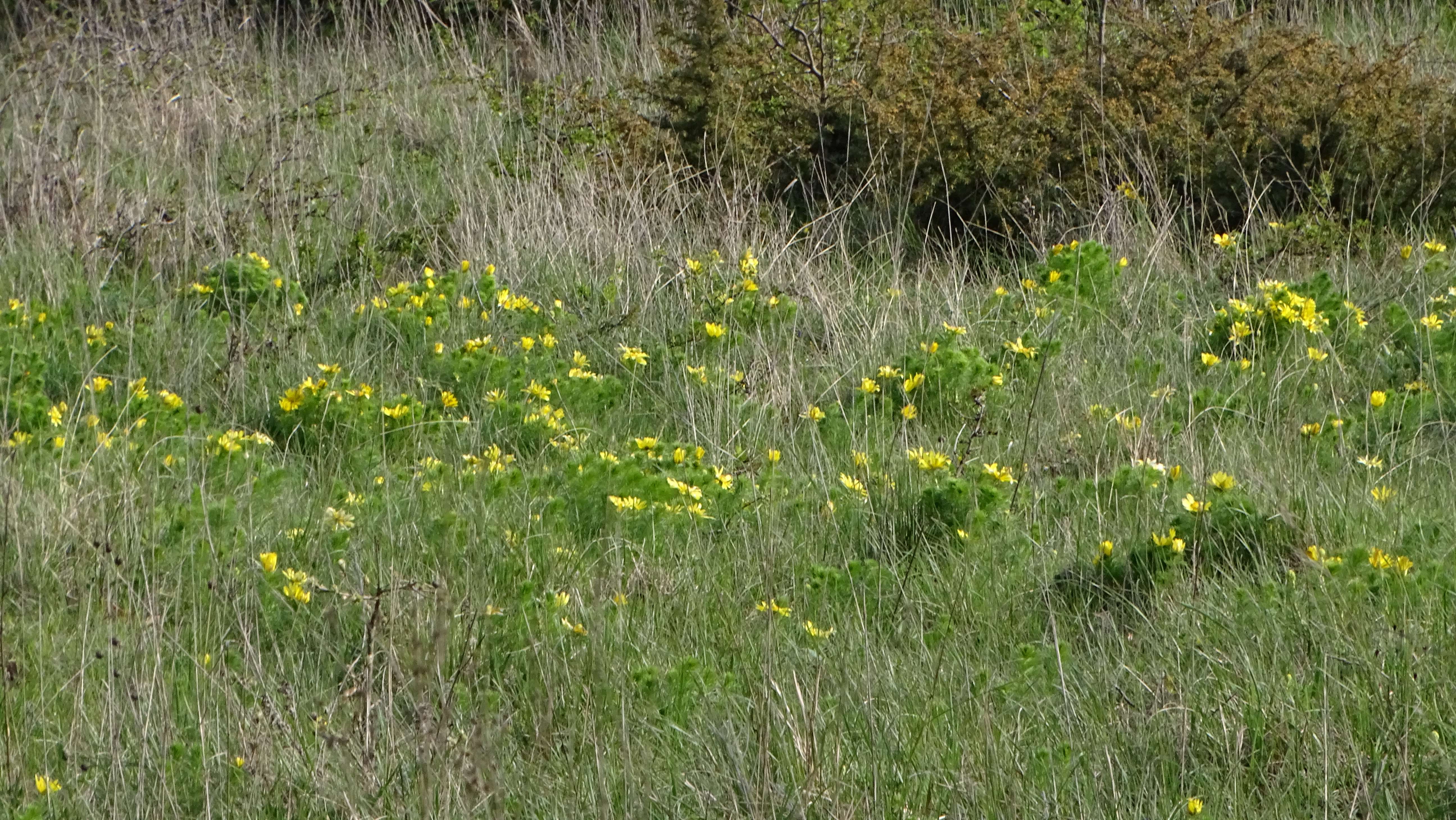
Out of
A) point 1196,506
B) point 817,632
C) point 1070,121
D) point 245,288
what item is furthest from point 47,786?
point 1070,121

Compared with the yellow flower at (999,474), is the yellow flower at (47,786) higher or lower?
higher

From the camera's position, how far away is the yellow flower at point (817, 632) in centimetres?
300

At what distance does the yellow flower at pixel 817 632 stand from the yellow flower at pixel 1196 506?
802mm

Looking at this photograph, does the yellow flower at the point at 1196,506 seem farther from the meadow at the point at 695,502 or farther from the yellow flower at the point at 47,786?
the yellow flower at the point at 47,786

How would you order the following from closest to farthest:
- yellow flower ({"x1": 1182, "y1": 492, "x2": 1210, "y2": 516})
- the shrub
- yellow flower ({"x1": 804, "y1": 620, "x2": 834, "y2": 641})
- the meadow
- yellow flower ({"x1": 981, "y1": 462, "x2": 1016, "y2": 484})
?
the meadow → yellow flower ({"x1": 804, "y1": 620, "x2": 834, "y2": 641}) → yellow flower ({"x1": 1182, "y1": 492, "x2": 1210, "y2": 516}) → yellow flower ({"x1": 981, "y1": 462, "x2": 1016, "y2": 484}) → the shrub

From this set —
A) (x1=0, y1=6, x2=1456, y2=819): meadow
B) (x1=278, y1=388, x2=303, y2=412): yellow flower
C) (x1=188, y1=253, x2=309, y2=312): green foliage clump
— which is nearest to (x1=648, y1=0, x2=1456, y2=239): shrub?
(x1=0, y1=6, x2=1456, y2=819): meadow

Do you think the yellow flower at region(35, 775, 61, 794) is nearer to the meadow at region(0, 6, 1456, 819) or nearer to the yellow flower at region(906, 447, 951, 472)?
the meadow at region(0, 6, 1456, 819)

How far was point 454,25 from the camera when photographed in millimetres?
9859

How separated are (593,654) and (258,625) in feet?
Result: 2.71

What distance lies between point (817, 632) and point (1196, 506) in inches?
33.6

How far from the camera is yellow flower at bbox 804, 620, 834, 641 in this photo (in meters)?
3.00

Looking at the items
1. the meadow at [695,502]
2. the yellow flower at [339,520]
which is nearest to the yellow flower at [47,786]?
the meadow at [695,502]

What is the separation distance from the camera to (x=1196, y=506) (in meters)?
3.19

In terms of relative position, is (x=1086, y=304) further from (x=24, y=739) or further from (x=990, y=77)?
(x=24, y=739)
